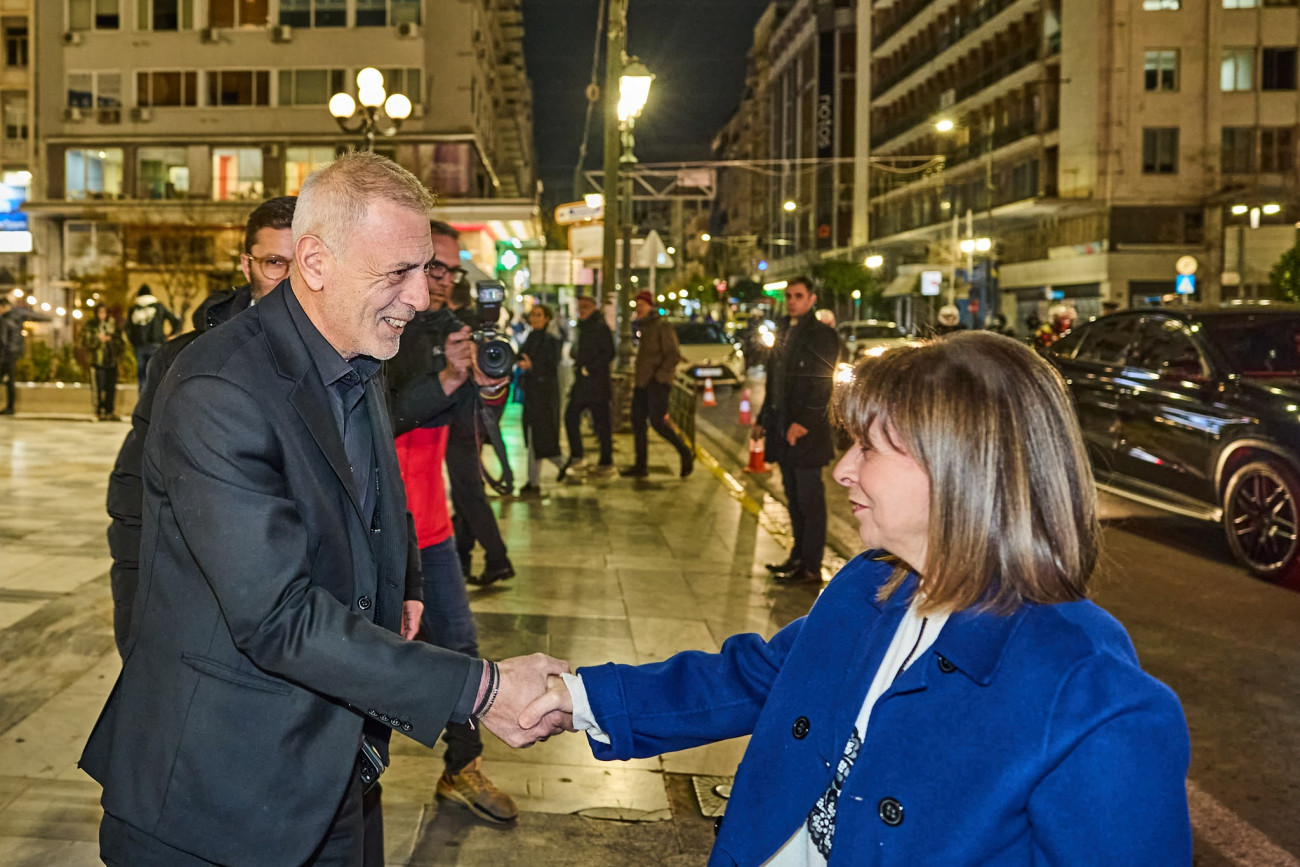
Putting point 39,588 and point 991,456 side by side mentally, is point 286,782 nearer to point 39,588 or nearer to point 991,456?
point 991,456

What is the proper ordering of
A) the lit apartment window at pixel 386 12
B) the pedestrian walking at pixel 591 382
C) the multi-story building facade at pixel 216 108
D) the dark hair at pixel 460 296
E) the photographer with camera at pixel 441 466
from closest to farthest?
the photographer with camera at pixel 441 466, the dark hair at pixel 460 296, the pedestrian walking at pixel 591 382, the lit apartment window at pixel 386 12, the multi-story building facade at pixel 216 108

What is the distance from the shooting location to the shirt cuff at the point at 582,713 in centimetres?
230

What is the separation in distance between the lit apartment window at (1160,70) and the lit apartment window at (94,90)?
127ft

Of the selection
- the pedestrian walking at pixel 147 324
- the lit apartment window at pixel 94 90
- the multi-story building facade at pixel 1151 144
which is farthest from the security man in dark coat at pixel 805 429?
the lit apartment window at pixel 94 90

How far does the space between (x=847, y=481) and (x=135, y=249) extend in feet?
158

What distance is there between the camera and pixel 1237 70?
151 ft

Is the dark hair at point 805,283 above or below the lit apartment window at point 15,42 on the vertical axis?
below

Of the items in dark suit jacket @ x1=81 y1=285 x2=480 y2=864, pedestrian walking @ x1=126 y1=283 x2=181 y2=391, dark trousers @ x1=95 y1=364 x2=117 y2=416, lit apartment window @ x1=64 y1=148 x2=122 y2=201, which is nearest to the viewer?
dark suit jacket @ x1=81 y1=285 x2=480 y2=864

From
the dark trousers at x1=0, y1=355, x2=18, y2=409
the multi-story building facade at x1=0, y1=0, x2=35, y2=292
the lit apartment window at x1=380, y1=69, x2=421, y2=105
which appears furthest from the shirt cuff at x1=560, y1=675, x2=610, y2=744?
the multi-story building facade at x1=0, y1=0, x2=35, y2=292

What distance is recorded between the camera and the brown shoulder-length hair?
1794 mm

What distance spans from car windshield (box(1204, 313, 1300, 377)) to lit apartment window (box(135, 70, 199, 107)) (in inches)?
1756

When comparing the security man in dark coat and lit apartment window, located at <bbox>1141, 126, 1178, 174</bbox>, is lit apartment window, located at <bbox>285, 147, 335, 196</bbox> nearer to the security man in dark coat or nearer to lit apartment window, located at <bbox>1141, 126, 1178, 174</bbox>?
lit apartment window, located at <bbox>1141, 126, 1178, 174</bbox>

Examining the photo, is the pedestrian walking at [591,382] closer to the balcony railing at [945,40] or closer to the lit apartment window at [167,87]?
the lit apartment window at [167,87]

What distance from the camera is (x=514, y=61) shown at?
71.8m
